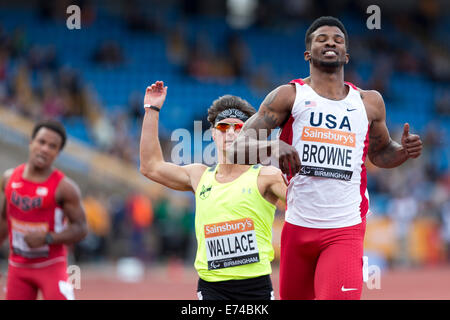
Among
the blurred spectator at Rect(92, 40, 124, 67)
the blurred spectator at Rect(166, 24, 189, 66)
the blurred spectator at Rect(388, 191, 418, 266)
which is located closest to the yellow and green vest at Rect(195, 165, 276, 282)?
the blurred spectator at Rect(388, 191, 418, 266)

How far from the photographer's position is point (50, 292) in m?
7.56

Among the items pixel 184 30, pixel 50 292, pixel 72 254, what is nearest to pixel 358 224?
pixel 50 292

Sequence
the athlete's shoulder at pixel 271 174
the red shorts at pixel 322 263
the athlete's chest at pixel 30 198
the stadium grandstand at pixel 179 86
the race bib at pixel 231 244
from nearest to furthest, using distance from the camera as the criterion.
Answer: the red shorts at pixel 322 263, the race bib at pixel 231 244, the athlete's shoulder at pixel 271 174, the athlete's chest at pixel 30 198, the stadium grandstand at pixel 179 86

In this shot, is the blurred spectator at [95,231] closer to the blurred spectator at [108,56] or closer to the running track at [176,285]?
the running track at [176,285]

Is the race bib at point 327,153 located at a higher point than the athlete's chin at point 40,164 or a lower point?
lower

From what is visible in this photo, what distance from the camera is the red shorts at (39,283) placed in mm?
7590

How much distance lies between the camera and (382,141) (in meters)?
6.11

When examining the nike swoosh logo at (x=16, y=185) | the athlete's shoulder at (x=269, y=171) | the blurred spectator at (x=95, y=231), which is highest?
the blurred spectator at (x=95, y=231)

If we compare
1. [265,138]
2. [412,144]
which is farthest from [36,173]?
[412,144]

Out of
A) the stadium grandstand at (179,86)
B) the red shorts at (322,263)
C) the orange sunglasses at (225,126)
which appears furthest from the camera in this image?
the stadium grandstand at (179,86)

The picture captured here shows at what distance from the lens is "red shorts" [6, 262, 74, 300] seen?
759 centimetres

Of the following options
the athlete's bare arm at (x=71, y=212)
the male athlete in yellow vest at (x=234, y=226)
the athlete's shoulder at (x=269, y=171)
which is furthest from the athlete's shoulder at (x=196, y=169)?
the athlete's bare arm at (x=71, y=212)

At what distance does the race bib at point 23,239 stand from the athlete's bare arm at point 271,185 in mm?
2812
